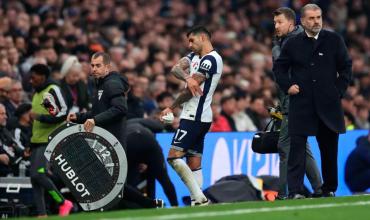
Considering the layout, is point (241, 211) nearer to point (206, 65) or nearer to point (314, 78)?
point (314, 78)

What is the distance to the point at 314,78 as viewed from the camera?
13.0 meters

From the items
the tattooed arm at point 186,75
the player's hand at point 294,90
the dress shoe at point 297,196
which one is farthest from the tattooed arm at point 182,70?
the dress shoe at point 297,196

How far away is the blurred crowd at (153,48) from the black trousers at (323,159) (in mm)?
3967

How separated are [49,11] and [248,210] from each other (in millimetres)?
11268

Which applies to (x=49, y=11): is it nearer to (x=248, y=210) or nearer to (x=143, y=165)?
(x=143, y=165)

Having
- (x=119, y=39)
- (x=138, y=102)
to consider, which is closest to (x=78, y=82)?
(x=138, y=102)

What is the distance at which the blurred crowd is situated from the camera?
707 inches

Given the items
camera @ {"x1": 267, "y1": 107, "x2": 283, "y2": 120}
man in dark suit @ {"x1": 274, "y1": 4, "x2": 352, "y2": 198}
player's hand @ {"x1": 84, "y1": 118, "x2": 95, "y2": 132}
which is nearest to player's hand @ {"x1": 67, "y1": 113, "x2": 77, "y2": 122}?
player's hand @ {"x1": 84, "y1": 118, "x2": 95, "y2": 132}

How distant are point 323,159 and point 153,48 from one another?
35.9ft

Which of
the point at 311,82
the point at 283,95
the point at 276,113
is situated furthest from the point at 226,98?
the point at 311,82

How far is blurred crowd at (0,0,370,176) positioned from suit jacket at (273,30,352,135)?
3.94 metres

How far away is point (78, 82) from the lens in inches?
688

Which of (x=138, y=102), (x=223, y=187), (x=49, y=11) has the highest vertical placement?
(x=49, y=11)

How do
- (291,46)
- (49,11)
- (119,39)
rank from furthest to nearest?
(119,39) → (49,11) → (291,46)
